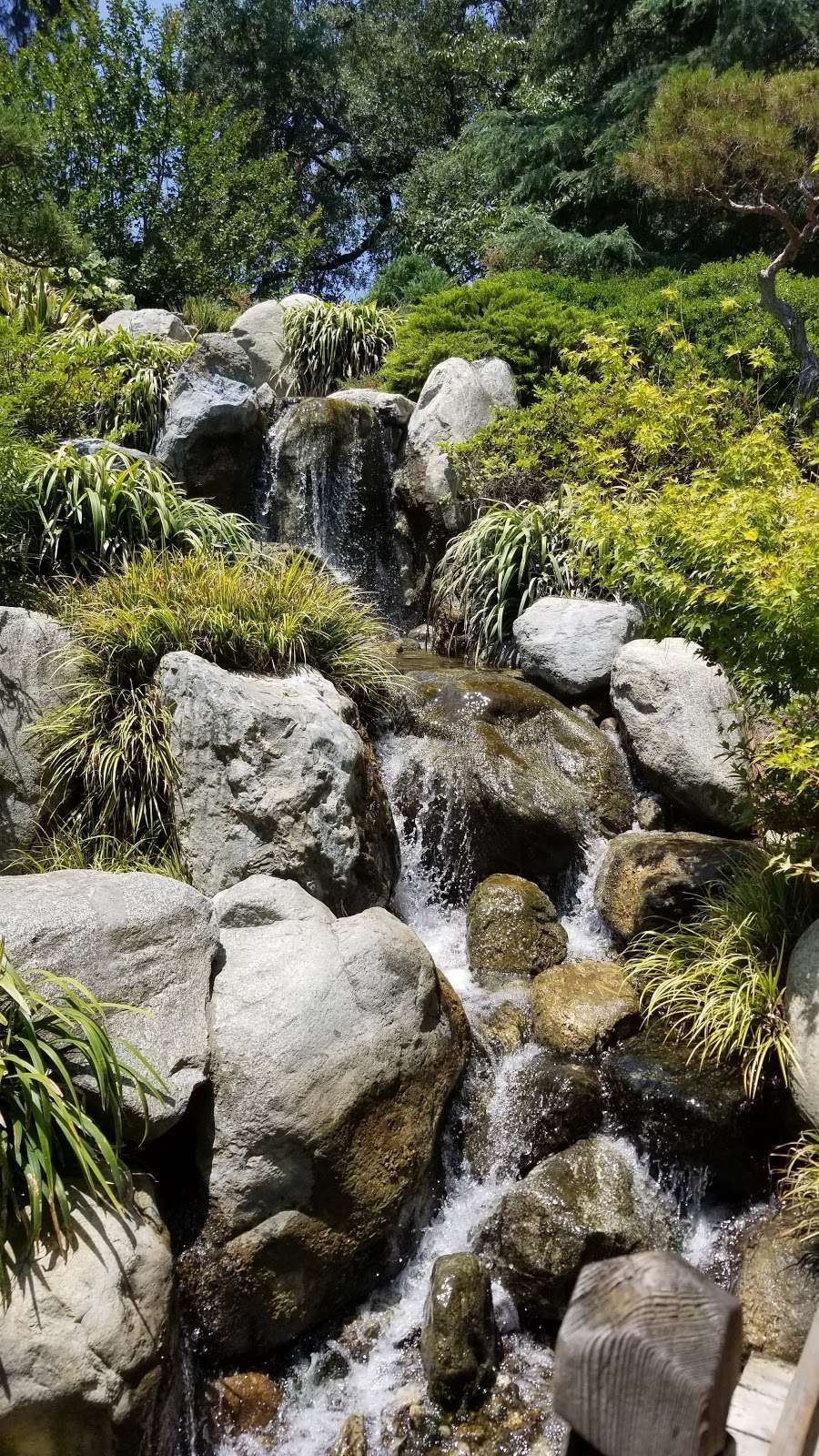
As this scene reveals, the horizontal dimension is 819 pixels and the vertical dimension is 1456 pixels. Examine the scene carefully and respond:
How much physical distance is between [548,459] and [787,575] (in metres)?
5.31

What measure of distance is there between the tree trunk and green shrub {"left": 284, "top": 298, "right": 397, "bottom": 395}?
199 inches

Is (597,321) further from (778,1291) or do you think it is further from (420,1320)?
(420,1320)

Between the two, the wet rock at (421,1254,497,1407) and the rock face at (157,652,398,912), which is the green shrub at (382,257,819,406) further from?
the wet rock at (421,1254,497,1407)

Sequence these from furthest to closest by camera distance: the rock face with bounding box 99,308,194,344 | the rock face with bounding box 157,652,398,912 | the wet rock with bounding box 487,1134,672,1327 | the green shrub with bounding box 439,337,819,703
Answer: the rock face with bounding box 99,308,194,344 < the rock face with bounding box 157,652,398,912 < the green shrub with bounding box 439,337,819,703 < the wet rock with bounding box 487,1134,672,1327

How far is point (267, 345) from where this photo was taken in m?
12.4

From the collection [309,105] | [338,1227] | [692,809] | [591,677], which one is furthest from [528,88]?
[338,1227]

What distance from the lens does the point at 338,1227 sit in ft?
13.6

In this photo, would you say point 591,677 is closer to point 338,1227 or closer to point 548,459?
point 548,459

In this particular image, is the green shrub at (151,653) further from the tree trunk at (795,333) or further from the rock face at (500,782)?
the tree trunk at (795,333)

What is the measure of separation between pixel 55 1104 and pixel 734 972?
10.6ft

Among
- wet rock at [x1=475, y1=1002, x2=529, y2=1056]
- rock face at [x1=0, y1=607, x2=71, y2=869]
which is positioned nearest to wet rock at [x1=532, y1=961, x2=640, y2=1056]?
wet rock at [x1=475, y1=1002, x2=529, y2=1056]

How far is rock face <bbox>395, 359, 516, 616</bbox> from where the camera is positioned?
10000 mm

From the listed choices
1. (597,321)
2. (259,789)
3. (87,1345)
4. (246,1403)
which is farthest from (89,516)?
(597,321)

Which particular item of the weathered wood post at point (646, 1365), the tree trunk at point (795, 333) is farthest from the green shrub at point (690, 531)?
the weathered wood post at point (646, 1365)
